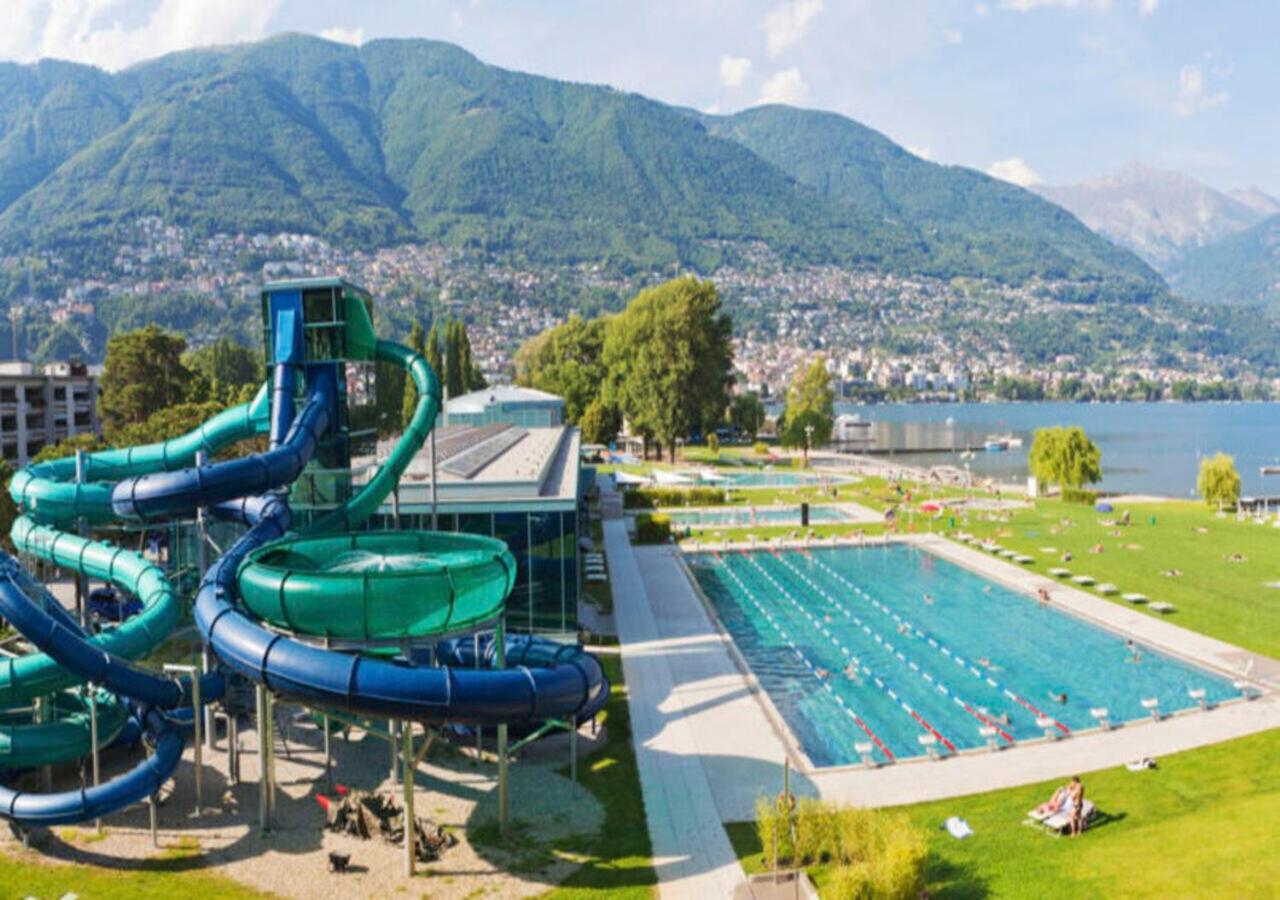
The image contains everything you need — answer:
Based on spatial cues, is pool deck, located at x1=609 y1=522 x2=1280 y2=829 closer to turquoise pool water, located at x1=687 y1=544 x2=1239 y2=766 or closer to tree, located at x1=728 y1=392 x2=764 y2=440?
turquoise pool water, located at x1=687 y1=544 x2=1239 y2=766

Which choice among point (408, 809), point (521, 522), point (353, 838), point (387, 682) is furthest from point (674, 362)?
point (387, 682)

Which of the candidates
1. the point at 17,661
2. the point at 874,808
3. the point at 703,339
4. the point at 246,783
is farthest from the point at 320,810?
the point at 703,339

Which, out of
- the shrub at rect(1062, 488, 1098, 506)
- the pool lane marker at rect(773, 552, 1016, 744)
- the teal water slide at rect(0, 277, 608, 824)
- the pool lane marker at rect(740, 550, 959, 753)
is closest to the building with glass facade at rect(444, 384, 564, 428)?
the pool lane marker at rect(740, 550, 959, 753)

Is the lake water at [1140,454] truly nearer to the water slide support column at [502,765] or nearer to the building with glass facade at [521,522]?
the building with glass facade at [521,522]

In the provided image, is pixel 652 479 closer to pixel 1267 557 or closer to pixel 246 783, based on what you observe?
pixel 1267 557

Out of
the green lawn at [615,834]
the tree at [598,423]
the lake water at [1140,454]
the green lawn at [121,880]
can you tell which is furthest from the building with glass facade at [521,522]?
the lake water at [1140,454]

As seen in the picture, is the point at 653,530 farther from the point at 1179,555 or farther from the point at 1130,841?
the point at 1130,841
